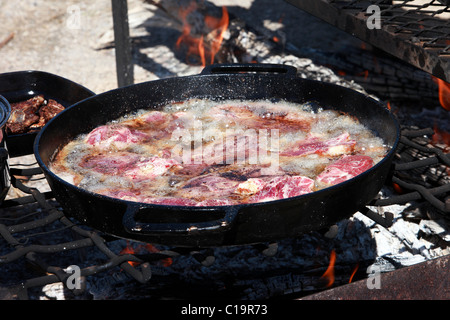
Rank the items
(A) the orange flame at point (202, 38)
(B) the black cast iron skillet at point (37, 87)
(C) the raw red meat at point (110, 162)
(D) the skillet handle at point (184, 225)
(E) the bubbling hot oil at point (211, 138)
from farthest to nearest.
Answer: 1. (A) the orange flame at point (202, 38)
2. (B) the black cast iron skillet at point (37, 87)
3. (C) the raw red meat at point (110, 162)
4. (E) the bubbling hot oil at point (211, 138)
5. (D) the skillet handle at point (184, 225)

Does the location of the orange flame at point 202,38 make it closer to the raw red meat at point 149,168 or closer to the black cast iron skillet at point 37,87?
the black cast iron skillet at point 37,87

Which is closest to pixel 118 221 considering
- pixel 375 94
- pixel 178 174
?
pixel 178 174

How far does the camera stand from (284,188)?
91.3 inches

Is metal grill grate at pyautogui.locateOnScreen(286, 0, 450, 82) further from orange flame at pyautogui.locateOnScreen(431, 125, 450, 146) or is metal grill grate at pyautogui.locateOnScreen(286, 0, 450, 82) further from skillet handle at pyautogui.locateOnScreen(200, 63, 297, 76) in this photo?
orange flame at pyautogui.locateOnScreen(431, 125, 450, 146)

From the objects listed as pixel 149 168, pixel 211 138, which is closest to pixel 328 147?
pixel 211 138

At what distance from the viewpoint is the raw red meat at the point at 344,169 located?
2428 millimetres

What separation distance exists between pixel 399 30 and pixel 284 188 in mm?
1805

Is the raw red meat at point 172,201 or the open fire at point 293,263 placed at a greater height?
the raw red meat at point 172,201

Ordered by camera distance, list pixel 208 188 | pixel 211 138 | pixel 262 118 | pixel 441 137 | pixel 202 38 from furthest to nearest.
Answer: pixel 202 38, pixel 441 137, pixel 262 118, pixel 211 138, pixel 208 188

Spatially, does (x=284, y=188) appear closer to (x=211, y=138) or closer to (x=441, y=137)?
(x=211, y=138)

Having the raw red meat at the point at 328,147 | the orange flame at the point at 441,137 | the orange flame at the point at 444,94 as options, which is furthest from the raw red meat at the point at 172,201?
the orange flame at the point at 444,94

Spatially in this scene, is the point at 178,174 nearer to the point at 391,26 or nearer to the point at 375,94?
the point at 391,26

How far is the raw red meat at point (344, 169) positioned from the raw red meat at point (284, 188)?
99 mm
